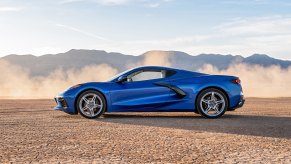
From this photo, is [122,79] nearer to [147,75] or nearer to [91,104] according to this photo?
[147,75]

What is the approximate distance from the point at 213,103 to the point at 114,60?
153 meters

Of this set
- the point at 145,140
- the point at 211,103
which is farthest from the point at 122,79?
the point at 145,140

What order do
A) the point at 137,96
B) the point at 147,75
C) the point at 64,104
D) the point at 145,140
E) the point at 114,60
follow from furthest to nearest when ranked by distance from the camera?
the point at 114,60
the point at 147,75
the point at 64,104
the point at 137,96
the point at 145,140

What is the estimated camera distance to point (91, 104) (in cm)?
1099

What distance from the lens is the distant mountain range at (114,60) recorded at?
473 feet

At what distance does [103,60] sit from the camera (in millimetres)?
161875

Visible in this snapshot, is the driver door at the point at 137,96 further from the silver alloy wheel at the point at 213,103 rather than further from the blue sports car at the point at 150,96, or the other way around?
the silver alloy wheel at the point at 213,103

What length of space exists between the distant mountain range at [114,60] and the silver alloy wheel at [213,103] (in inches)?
5089

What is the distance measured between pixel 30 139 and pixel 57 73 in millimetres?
133520

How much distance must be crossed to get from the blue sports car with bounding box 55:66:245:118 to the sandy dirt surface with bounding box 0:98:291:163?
17.8 inches

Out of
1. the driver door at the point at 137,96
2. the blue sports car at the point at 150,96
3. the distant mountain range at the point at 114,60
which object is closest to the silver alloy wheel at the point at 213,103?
the blue sports car at the point at 150,96

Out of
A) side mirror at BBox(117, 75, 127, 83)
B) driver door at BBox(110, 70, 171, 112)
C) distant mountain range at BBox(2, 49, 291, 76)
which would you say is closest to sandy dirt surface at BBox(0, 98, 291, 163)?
driver door at BBox(110, 70, 171, 112)

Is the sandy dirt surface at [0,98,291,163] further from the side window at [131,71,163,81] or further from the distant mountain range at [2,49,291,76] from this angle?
the distant mountain range at [2,49,291,76]

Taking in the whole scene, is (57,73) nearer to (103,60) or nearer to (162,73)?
(103,60)
